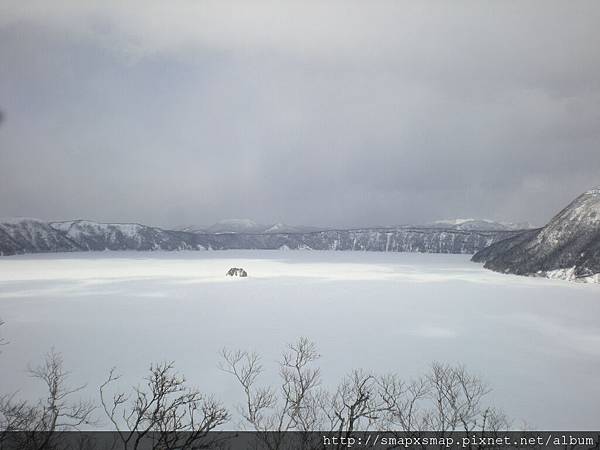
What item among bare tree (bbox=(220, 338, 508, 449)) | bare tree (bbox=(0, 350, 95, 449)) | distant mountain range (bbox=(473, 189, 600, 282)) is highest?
distant mountain range (bbox=(473, 189, 600, 282))

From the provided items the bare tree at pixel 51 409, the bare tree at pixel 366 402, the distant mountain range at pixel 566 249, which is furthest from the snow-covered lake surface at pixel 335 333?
the distant mountain range at pixel 566 249

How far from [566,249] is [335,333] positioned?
92.1 m

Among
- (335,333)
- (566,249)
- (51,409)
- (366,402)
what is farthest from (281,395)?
(566,249)

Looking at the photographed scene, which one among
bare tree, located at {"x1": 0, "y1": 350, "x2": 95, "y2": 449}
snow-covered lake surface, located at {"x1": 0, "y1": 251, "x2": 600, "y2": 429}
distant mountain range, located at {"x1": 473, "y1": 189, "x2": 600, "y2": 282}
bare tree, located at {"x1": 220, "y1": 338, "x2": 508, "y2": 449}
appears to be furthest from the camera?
distant mountain range, located at {"x1": 473, "y1": 189, "x2": 600, "y2": 282}

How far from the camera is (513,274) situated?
10281 cm

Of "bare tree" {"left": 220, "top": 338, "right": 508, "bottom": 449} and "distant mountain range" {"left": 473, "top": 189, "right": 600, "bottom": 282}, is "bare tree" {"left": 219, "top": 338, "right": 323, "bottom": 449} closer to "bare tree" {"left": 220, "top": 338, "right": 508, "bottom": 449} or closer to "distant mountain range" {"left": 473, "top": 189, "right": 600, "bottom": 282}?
"bare tree" {"left": 220, "top": 338, "right": 508, "bottom": 449}

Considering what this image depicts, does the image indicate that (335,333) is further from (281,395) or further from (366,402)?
(366,402)

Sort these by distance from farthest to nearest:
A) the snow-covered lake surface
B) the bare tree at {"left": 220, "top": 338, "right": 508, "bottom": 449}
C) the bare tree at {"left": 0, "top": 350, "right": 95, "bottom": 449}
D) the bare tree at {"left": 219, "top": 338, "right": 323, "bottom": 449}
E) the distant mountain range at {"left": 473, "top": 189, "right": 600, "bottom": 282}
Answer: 1. the distant mountain range at {"left": 473, "top": 189, "right": 600, "bottom": 282}
2. the snow-covered lake surface
3. the bare tree at {"left": 220, "top": 338, "right": 508, "bottom": 449}
4. the bare tree at {"left": 0, "top": 350, "right": 95, "bottom": 449}
5. the bare tree at {"left": 219, "top": 338, "right": 323, "bottom": 449}

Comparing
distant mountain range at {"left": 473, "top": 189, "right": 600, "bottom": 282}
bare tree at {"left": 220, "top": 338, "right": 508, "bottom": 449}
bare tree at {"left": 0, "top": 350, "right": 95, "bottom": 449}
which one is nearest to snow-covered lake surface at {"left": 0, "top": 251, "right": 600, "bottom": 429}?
bare tree at {"left": 0, "top": 350, "right": 95, "bottom": 449}

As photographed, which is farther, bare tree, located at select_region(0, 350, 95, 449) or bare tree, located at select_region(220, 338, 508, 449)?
bare tree, located at select_region(220, 338, 508, 449)

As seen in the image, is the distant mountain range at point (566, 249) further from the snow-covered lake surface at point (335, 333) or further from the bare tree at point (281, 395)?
the bare tree at point (281, 395)

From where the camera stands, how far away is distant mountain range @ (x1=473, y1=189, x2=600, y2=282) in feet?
286

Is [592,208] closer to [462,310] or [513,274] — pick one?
[513,274]

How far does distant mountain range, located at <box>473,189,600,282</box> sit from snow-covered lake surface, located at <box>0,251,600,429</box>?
28307 mm
